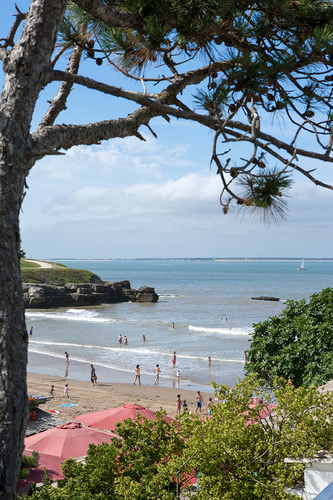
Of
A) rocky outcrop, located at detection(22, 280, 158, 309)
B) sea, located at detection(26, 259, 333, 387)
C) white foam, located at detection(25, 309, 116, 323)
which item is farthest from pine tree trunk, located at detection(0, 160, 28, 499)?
rocky outcrop, located at detection(22, 280, 158, 309)

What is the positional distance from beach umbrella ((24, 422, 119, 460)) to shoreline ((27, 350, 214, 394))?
41.2 ft

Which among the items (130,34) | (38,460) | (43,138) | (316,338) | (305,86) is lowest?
(38,460)

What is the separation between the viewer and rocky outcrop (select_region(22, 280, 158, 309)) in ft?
192

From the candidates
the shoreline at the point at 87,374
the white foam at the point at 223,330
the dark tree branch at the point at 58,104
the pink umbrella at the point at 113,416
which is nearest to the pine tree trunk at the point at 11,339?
the dark tree branch at the point at 58,104

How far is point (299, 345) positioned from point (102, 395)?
Result: 1300 cm

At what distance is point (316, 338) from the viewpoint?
35.3ft

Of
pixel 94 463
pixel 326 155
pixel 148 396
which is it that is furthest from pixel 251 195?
pixel 148 396

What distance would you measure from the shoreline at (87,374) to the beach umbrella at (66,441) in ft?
41.2

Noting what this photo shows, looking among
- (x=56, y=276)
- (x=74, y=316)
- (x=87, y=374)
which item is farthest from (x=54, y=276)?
(x=87, y=374)

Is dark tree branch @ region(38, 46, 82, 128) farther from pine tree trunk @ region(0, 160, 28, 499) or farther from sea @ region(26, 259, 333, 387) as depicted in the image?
sea @ region(26, 259, 333, 387)

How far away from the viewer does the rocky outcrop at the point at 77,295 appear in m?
58.4

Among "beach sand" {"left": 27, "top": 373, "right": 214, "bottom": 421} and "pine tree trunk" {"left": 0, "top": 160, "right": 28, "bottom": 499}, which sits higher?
"pine tree trunk" {"left": 0, "top": 160, "right": 28, "bottom": 499}

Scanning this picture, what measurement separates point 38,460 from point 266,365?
22.0 feet

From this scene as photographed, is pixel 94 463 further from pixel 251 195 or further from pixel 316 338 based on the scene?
pixel 316 338
